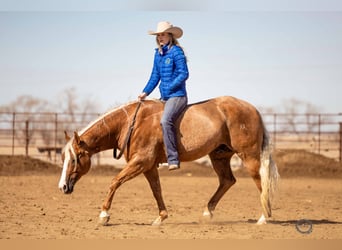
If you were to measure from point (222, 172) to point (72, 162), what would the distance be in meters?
2.08

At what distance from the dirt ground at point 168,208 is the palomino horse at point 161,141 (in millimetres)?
431

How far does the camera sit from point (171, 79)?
22.2 feet

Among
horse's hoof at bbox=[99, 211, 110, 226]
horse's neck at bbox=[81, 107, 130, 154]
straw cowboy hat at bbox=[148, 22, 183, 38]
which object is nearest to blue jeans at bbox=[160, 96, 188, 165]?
horse's neck at bbox=[81, 107, 130, 154]

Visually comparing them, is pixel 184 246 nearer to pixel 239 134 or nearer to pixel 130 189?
pixel 239 134

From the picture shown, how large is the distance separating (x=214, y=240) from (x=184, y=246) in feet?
1.59

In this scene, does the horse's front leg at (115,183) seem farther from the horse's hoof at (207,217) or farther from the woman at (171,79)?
the horse's hoof at (207,217)

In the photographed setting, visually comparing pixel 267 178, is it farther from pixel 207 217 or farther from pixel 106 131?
pixel 106 131

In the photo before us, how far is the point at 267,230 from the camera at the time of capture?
6289 mm

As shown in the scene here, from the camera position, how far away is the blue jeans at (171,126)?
654cm

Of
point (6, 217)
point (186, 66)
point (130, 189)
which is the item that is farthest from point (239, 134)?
point (130, 189)

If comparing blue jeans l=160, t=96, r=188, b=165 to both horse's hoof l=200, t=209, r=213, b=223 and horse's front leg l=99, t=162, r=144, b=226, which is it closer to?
horse's front leg l=99, t=162, r=144, b=226

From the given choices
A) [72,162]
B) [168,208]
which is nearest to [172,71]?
[72,162]

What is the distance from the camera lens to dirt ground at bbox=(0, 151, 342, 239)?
601 centimetres

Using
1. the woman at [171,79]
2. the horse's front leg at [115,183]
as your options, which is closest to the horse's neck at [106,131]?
the woman at [171,79]
